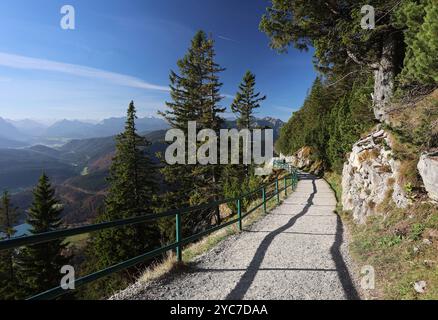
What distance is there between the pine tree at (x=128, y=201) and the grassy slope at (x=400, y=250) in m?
20.9

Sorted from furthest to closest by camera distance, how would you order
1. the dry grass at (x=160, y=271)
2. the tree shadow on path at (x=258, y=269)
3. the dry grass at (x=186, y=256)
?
the dry grass at (x=186, y=256)
the dry grass at (x=160, y=271)
the tree shadow on path at (x=258, y=269)

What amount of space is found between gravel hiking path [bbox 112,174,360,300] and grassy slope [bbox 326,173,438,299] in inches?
18.9

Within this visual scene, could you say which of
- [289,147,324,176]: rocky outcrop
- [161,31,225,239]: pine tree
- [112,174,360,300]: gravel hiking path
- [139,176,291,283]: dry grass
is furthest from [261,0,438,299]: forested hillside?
[289,147,324,176]: rocky outcrop

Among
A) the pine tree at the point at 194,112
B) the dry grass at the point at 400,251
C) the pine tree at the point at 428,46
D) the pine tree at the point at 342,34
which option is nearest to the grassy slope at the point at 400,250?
the dry grass at the point at 400,251

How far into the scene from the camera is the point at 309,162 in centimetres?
4494

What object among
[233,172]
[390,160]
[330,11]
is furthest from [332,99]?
[390,160]

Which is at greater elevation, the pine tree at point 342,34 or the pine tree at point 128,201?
the pine tree at point 342,34

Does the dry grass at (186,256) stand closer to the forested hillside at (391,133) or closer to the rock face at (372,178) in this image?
the forested hillside at (391,133)

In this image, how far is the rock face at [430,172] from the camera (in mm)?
5929

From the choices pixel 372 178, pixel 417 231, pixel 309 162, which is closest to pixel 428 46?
pixel 417 231

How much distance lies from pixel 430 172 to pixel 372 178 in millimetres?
3516

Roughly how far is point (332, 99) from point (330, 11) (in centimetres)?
3906

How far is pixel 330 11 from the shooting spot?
1159 cm

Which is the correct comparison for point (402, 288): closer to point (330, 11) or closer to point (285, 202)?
point (330, 11)
